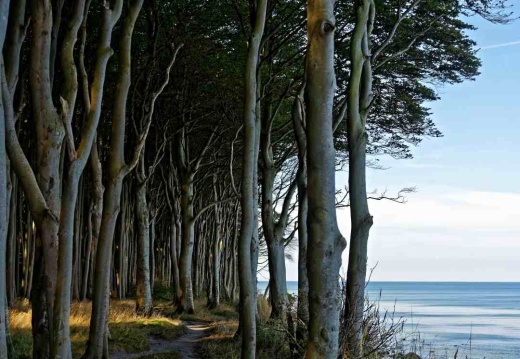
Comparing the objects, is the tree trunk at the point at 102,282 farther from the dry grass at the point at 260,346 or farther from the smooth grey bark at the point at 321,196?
the smooth grey bark at the point at 321,196

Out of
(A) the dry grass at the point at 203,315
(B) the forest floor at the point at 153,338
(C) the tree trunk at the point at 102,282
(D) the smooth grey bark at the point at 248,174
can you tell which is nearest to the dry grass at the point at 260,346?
(B) the forest floor at the point at 153,338

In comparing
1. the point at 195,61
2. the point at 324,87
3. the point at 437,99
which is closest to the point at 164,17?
the point at 195,61

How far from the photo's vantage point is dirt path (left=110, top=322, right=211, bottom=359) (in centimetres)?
1264

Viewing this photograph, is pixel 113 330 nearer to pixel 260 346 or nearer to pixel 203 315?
pixel 260 346

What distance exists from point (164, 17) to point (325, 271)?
14.9 m

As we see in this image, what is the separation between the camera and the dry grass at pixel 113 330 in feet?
39.8

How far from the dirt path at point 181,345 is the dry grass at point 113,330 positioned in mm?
219

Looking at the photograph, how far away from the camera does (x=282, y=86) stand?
19.9m

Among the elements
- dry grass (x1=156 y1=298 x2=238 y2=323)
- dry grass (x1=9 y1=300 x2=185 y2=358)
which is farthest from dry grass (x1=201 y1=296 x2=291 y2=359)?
dry grass (x1=156 y1=298 x2=238 y2=323)

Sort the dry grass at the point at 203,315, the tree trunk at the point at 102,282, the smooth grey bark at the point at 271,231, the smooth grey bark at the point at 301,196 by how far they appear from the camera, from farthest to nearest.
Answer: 1. the dry grass at the point at 203,315
2. the smooth grey bark at the point at 271,231
3. the smooth grey bark at the point at 301,196
4. the tree trunk at the point at 102,282

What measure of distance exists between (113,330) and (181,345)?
59.7 inches

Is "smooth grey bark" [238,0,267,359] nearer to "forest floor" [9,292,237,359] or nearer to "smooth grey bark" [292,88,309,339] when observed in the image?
"smooth grey bark" [292,88,309,339]

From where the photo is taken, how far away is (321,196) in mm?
6012

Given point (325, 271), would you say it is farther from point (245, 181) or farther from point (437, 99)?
point (437, 99)
